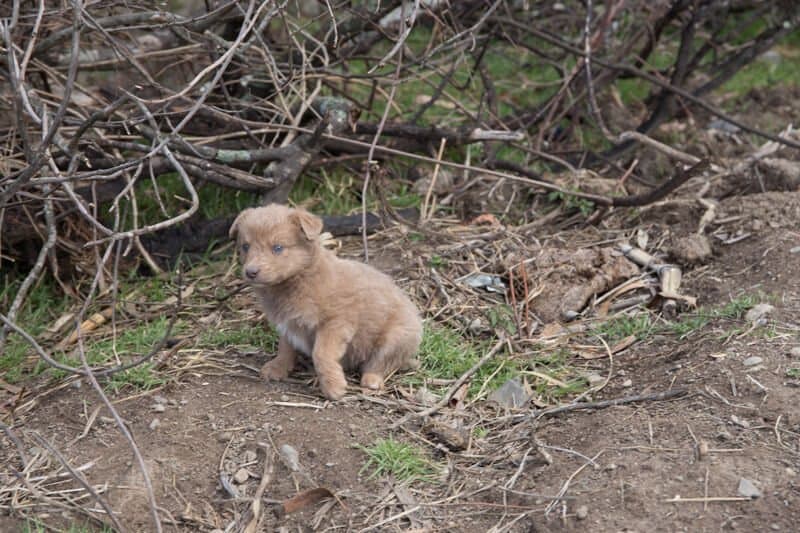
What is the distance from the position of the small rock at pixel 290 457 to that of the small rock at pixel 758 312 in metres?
2.27

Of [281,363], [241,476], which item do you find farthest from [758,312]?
[241,476]

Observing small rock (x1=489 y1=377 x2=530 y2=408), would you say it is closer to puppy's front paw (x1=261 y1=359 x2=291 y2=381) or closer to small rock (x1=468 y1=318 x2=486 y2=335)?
small rock (x1=468 y1=318 x2=486 y2=335)

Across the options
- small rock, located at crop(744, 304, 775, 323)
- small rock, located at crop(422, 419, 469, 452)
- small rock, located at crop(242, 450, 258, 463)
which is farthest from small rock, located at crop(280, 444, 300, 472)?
small rock, located at crop(744, 304, 775, 323)

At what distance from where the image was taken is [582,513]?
369cm

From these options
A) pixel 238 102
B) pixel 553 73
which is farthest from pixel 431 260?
pixel 553 73

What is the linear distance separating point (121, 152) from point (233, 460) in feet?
9.50

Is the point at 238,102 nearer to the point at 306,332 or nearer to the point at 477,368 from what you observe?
the point at 306,332

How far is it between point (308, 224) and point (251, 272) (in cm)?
35

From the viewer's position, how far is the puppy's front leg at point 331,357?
461 cm

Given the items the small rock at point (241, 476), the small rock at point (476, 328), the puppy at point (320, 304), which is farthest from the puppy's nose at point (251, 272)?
the small rock at point (476, 328)

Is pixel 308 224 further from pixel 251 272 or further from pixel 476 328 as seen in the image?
pixel 476 328

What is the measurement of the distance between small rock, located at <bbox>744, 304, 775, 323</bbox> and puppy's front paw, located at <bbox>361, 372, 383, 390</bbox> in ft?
5.90

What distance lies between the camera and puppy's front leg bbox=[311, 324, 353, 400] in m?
4.61

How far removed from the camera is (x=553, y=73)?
8.94m
